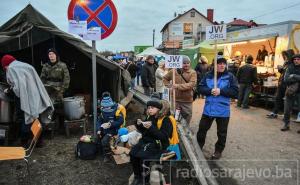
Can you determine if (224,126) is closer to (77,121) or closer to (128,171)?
(128,171)

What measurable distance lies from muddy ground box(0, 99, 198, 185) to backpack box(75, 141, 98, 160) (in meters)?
0.08

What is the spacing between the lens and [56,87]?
7.05 meters

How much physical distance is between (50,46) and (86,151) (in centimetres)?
474

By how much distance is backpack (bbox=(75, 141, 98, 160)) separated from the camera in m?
5.34

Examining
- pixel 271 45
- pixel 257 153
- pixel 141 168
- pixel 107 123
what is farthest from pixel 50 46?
pixel 271 45

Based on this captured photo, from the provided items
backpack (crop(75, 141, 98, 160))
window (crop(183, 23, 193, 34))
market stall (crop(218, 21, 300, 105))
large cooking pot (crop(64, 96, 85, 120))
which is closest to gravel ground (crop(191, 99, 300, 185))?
backpack (crop(75, 141, 98, 160))

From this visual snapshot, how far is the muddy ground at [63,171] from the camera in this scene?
14.8 feet

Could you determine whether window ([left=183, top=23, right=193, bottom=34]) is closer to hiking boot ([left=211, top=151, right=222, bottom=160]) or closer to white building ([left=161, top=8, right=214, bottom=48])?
white building ([left=161, top=8, right=214, bottom=48])

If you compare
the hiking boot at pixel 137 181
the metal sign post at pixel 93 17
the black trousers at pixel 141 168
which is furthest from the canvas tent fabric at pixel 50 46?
the hiking boot at pixel 137 181

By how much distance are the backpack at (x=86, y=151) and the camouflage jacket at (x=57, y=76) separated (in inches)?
84.5

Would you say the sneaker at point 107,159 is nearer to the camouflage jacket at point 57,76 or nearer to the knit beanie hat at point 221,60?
the camouflage jacket at point 57,76

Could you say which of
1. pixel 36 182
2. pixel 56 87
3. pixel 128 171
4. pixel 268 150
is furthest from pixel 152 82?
pixel 36 182

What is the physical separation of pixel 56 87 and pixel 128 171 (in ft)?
10.6

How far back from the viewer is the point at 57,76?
7.03 meters
